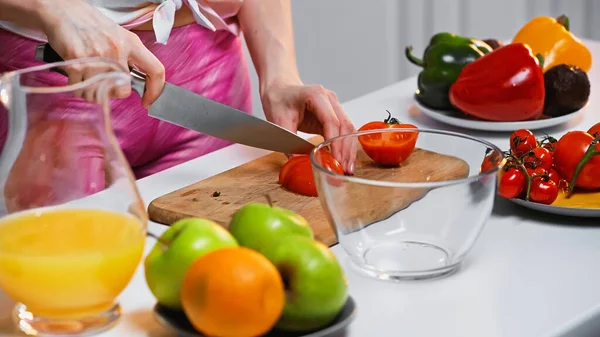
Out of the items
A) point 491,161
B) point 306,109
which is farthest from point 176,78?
point 491,161

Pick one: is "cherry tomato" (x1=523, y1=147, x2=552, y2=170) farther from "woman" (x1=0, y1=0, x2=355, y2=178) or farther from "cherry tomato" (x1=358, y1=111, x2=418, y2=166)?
"woman" (x1=0, y1=0, x2=355, y2=178)

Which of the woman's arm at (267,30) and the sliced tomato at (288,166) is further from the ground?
the woman's arm at (267,30)

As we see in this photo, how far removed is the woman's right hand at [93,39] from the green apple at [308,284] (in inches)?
17.9

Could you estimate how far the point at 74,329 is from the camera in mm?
812

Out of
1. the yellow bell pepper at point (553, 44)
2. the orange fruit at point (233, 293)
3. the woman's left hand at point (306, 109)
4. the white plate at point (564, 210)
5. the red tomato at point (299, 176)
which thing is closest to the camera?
the orange fruit at point (233, 293)

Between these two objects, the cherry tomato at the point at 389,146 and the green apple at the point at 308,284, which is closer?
the green apple at the point at 308,284

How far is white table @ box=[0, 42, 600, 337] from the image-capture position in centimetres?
85

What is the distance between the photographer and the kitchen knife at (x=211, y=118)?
1.18m

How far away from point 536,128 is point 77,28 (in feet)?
2.42

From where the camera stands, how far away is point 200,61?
163cm

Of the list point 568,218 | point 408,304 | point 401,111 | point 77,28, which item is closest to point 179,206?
point 77,28

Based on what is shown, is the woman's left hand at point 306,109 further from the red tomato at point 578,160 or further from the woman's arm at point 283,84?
the red tomato at point 578,160

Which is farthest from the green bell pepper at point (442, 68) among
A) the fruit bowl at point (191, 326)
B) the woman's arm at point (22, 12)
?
the fruit bowl at point (191, 326)

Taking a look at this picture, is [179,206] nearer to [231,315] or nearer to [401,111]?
[231,315]
